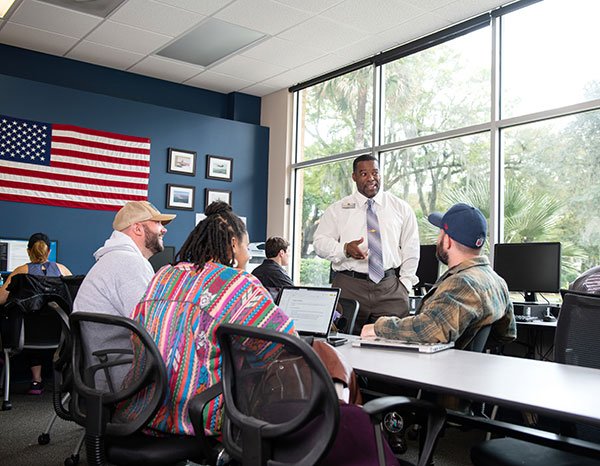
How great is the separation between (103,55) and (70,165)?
1.26m

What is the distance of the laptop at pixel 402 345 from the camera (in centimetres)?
214

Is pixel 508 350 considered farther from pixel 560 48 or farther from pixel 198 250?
pixel 198 250

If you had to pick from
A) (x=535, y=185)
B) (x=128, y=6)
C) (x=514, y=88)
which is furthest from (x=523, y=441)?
(x=128, y=6)

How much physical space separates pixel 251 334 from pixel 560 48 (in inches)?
163

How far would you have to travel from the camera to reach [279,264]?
178 inches

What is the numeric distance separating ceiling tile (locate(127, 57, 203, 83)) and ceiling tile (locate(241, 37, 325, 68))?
85 cm

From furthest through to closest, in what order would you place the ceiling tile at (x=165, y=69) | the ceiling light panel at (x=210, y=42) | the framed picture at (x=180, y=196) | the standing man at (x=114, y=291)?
1. the framed picture at (x=180, y=196)
2. the ceiling tile at (x=165, y=69)
3. the ceiling light panel at (x=210, y=42)
4. the standing man at (x=114, y=291)

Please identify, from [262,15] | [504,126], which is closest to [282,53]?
[262,15]

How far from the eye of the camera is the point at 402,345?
220 centimetres

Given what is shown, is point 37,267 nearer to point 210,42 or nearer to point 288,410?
point 210,42

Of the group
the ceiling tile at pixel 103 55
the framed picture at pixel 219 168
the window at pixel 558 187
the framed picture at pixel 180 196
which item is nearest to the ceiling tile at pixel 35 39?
the ceiling tile at pixel 103 55

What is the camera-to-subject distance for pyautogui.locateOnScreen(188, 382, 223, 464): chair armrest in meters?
1.61

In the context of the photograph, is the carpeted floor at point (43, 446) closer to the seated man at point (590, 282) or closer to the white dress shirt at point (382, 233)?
the white dress shirt at point (382, 233)

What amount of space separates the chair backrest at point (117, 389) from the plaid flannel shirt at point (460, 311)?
3.22 feet
